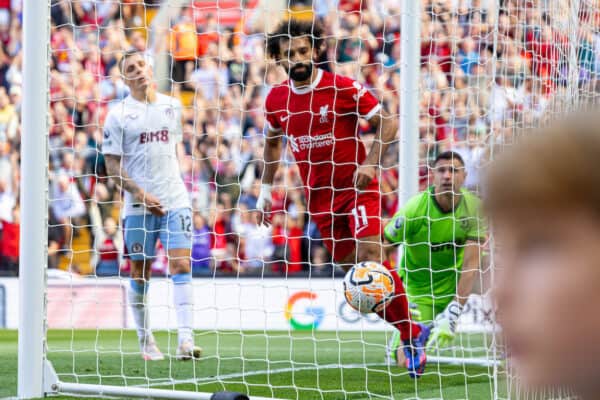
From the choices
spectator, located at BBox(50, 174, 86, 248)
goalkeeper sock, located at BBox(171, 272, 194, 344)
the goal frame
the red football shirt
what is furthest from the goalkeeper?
spectator, located at BBox(50, 174, 86, 248)

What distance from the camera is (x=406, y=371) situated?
652 centimetres

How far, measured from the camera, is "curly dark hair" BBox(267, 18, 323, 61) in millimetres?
6496

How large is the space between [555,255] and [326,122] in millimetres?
5967

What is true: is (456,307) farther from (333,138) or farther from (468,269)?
(333,138)

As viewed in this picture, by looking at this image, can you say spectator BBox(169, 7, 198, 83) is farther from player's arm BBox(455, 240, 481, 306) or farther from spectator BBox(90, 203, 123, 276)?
player's arm BBox(455, 240, 481, 306)

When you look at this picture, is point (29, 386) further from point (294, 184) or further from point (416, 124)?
point (294, 184)

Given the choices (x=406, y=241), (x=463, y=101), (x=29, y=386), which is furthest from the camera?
(x=463, y=101)

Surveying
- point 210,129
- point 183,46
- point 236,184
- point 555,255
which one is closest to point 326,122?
point 236,184

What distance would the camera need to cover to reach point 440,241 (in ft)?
22.7

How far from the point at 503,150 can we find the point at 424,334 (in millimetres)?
5368

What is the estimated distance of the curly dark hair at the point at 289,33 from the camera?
6.50m

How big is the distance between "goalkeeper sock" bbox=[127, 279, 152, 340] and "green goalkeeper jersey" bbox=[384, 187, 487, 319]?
68.1 inches

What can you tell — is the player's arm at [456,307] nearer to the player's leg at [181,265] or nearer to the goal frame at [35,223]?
the player's leg at [181,265]

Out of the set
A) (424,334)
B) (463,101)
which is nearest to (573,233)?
(424,334)
